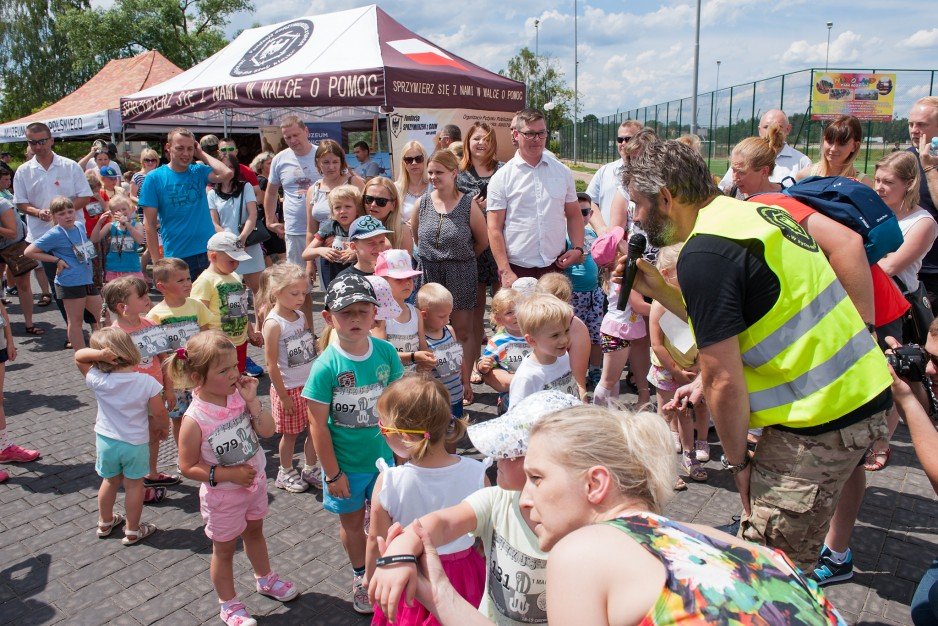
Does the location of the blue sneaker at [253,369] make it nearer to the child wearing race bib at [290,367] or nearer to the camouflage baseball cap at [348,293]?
the child wearing race bib at [290,367]

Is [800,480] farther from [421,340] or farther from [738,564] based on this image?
[421,340]

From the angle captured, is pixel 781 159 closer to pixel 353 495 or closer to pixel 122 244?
pixel 353 495

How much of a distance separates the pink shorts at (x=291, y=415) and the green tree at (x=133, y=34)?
141 ft

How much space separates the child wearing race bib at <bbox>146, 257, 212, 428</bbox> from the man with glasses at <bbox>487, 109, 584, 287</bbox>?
7.40 feet

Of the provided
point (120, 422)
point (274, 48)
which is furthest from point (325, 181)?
point (274, 48)

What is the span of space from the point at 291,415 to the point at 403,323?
3.07 ft

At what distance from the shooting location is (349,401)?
300cm

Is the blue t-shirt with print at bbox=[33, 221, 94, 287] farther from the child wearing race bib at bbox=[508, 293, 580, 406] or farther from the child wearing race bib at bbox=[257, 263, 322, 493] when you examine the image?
the child wearing race bib at bbox=[508, 293, 580, 406]

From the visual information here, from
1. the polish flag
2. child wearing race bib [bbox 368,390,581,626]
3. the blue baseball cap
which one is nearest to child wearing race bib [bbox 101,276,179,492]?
the blue baseball cap

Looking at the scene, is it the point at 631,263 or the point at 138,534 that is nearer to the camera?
the point at 631,263

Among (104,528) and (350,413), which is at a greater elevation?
(350,413)

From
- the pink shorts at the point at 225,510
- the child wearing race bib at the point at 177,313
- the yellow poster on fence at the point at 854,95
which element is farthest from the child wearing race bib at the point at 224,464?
the yellow poster on fence at the point at 854,95

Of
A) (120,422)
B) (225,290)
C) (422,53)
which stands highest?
(422,53)

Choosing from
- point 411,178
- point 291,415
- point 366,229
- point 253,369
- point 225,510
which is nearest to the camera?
point 225,510
